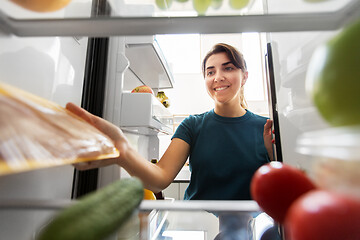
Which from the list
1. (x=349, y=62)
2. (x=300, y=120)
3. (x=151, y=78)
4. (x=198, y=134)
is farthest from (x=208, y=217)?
(x=151, y=78)

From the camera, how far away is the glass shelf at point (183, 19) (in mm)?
254

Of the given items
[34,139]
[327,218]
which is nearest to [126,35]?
[34,139]

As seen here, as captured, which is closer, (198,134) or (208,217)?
(208,217)

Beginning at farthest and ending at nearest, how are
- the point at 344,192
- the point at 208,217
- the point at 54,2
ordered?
the point at 208,217 < the point at 54,2 < the point at 344,192

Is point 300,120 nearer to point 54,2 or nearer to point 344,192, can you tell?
point 344,192

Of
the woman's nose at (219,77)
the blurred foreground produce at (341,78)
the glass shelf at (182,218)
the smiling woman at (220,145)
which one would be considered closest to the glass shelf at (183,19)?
the blurred foreground produce at (341,78)

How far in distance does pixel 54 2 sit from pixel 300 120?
0.44 m

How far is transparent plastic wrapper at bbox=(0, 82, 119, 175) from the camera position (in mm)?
150

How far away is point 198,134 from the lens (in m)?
0.99

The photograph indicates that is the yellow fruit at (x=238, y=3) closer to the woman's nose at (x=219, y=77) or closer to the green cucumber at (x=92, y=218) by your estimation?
the green cucumber at (x=92, y=218)

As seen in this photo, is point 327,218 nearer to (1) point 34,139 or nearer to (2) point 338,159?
(2) point 338,159

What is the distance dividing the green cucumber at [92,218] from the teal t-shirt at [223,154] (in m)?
0.74

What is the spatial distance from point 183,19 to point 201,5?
3 cm

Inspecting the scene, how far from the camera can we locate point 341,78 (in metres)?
0.14
